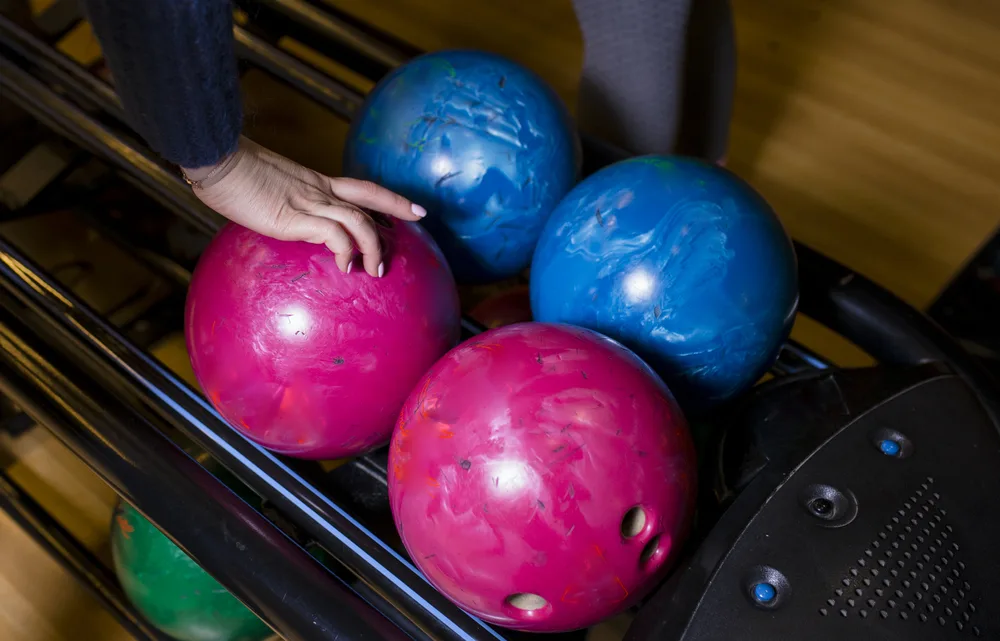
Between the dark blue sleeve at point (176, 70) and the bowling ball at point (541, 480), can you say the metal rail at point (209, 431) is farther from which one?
the dark blue sleeve at point (176, 70)

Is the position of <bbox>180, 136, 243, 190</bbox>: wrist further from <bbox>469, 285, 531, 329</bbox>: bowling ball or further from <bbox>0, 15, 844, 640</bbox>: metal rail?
<bbox>469, 285, 531, 329</bbox>: bowling ball

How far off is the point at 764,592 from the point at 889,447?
0.23 meters

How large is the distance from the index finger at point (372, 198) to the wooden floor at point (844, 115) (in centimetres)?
71

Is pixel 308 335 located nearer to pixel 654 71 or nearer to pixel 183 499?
pixel 183 499

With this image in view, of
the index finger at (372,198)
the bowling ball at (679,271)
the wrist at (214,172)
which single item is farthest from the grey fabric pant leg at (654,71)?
the wrist at (214,172)

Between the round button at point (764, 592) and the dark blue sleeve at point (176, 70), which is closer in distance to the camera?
the dark blue sleeve at point (176, 70)

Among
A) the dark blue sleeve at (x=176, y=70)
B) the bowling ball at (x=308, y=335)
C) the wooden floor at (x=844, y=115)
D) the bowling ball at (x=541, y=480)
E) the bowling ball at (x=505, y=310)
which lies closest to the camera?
the dark blue sleeve at (x=176, y=70)

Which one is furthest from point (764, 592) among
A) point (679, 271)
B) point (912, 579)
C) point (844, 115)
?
point (844, 115)

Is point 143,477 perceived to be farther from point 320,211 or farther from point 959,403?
→ point 959,403

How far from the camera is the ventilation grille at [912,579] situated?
30.1 inches

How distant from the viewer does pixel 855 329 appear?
1094 millimetres

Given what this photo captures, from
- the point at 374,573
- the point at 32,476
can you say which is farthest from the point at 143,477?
the point at 32,476

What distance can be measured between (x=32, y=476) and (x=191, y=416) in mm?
585

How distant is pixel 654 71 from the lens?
134 centimetres
